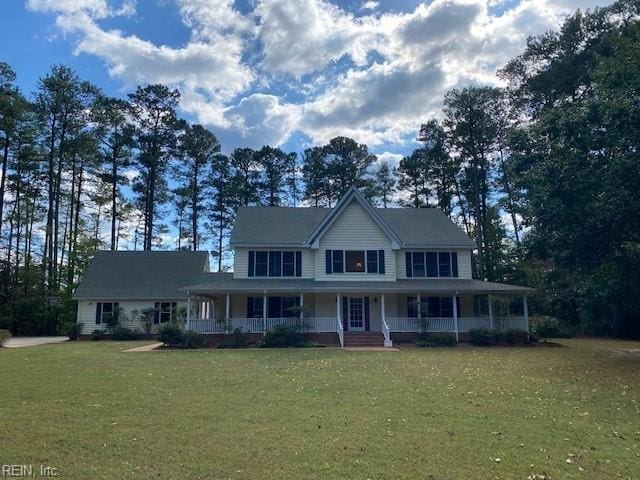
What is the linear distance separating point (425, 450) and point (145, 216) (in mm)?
40836

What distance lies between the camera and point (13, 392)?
9.60 metres

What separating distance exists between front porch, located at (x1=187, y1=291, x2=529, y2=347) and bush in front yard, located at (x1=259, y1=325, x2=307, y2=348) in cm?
94

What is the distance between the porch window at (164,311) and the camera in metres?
29.5

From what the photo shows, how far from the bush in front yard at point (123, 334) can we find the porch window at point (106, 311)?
102cm

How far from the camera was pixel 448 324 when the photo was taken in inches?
918

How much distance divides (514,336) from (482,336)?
1.92m

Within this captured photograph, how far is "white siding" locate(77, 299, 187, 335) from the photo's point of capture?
2889 centimetres

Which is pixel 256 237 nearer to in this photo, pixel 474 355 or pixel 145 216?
pixel 474 355

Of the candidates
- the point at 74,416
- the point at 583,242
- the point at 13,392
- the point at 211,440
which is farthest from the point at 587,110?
the point at 13,392

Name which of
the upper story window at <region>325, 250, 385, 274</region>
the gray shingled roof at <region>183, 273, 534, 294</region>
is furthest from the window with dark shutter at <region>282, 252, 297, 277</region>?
the upper story window at <region>325, 250, 385, 274</region>

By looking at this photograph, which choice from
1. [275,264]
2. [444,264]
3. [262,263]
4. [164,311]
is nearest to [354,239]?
[275,264]

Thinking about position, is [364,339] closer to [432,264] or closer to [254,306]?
[254,306]

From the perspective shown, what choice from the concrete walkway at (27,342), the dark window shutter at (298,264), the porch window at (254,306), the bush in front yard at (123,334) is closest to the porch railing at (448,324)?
the dark window shutter at (298,264)

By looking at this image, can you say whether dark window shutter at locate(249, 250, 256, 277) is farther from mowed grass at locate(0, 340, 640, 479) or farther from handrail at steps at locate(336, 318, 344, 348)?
mowed grass at locate(0, 340, 640, 479)
